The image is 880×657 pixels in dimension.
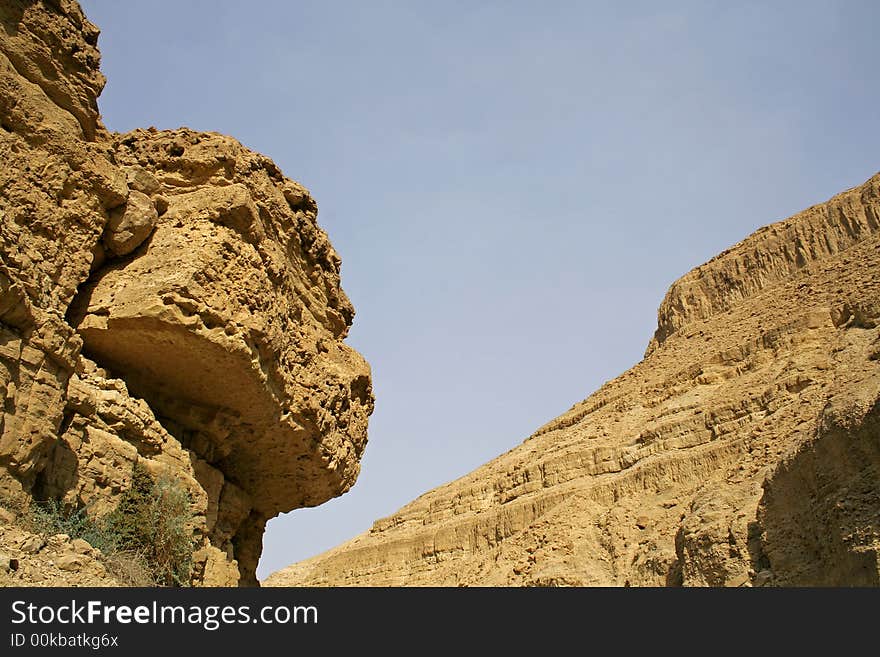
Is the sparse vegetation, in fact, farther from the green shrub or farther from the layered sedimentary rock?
the layered sedimentary rock

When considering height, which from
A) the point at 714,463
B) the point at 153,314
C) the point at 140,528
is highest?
the point at 714,463

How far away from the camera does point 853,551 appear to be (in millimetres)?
16281

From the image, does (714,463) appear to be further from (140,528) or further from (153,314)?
A: (153,314)

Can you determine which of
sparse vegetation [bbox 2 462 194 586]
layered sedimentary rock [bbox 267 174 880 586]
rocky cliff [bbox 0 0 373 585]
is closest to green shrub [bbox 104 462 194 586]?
sparse vegetation [bbox 2 462 194 586]

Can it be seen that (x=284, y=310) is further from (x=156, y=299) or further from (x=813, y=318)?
(x=813, y=318)

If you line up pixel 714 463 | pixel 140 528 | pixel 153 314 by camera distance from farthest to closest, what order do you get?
pixel 714 463 < pixel 153 314 < pixel 140 528

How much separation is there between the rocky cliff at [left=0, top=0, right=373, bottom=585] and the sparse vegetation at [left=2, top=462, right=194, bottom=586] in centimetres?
15

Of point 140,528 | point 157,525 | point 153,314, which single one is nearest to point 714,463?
point 157,525

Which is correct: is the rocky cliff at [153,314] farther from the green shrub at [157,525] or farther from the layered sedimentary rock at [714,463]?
the layered sedimentary rock at [714,463]

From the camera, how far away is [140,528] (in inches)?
305

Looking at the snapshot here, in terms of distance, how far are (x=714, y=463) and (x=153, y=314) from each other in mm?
31412

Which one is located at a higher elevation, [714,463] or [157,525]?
[714,463]

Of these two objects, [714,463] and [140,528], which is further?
[714,463]

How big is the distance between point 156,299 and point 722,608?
540 cm
